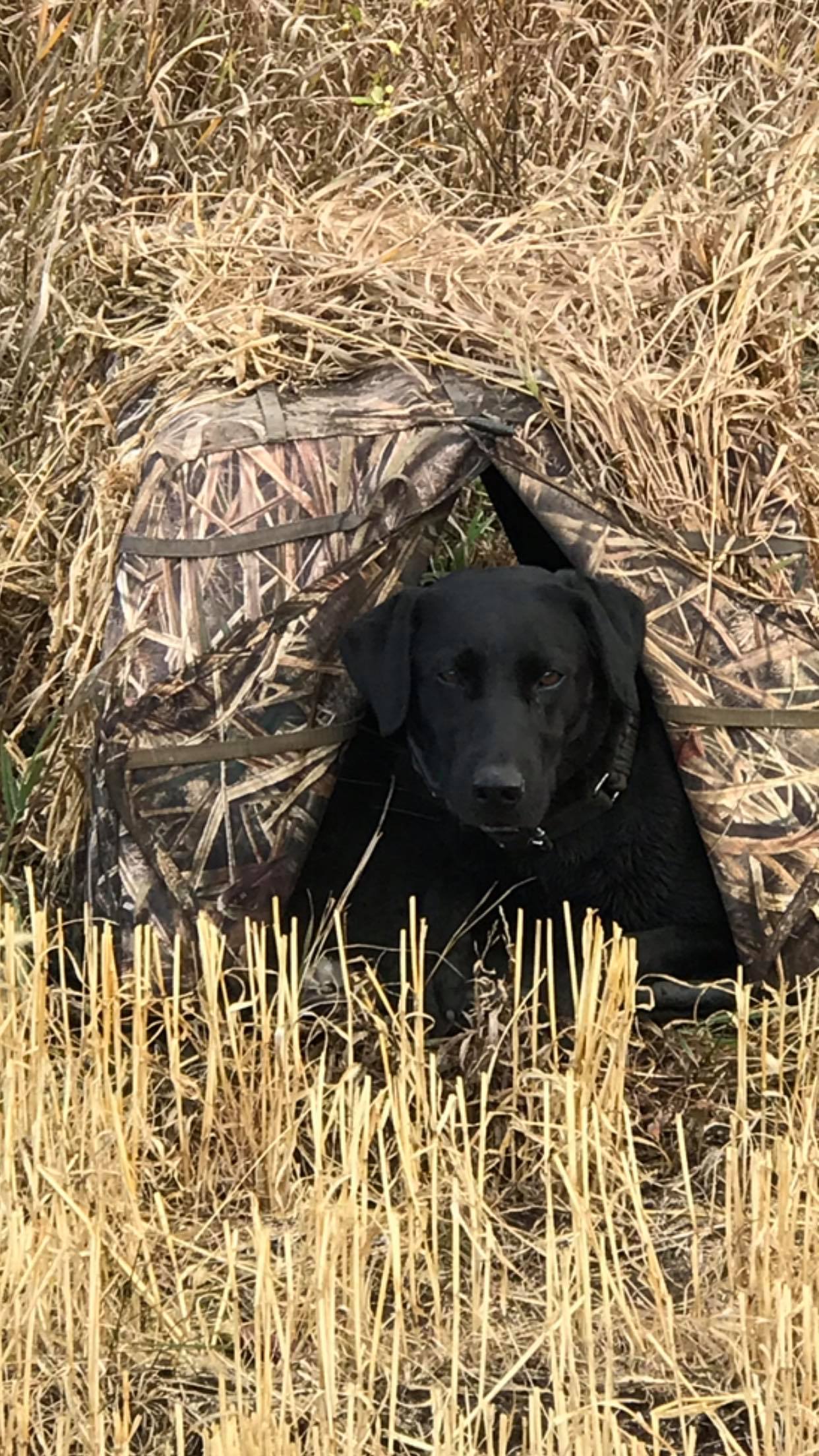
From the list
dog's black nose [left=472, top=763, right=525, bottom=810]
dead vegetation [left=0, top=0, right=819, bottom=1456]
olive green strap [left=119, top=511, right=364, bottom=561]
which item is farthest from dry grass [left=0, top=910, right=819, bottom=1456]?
olive green strap [left=119, top=511, right=364, bottom=561]

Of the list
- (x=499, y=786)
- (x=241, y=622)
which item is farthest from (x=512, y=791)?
(x=241, y=622)

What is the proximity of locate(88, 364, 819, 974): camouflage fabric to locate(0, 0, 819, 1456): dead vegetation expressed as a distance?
14 cm

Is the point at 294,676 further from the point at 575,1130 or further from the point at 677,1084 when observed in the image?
the point at 575,1130

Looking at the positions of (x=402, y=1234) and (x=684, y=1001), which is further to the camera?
(x=684, y=1001)

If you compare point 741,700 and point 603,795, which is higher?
point 741,700

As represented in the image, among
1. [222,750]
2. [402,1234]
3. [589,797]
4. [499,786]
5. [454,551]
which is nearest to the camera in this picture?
[402,1234]

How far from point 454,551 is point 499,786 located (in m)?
1.60

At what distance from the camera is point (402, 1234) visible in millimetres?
3330

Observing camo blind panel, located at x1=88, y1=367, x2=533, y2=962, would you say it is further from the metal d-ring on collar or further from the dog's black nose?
the metal d-ring on collar

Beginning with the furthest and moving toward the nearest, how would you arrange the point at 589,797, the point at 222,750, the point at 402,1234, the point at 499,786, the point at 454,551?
the point at 454,551 → the point at 589,797 → the point at 222,750 → the point at 499,786 → the point at 402,1234

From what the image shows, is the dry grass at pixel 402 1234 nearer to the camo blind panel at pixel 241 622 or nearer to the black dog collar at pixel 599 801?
the camo blind panel at pixel 241 622

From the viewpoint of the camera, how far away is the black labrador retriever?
4.32m

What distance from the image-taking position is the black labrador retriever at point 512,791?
432 cm

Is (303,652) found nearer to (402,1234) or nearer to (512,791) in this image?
(512,791)
